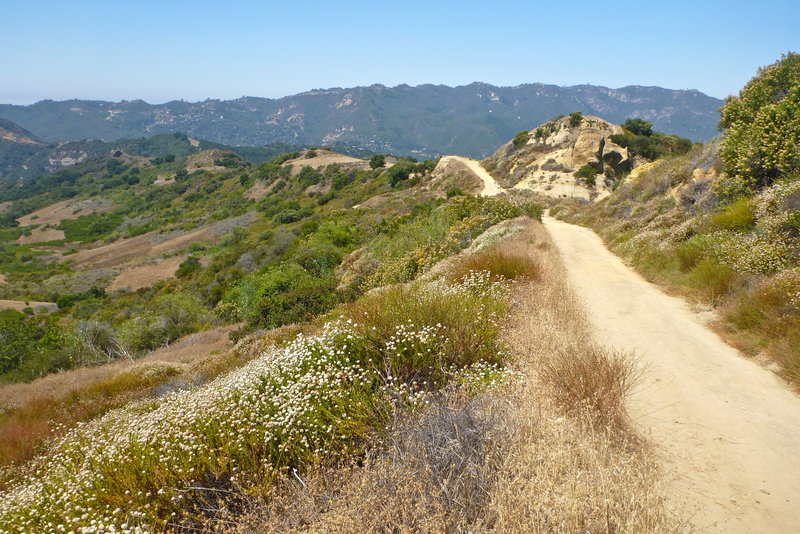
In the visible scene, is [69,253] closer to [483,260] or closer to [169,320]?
[169,320]

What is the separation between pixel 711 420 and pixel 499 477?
10.8ft

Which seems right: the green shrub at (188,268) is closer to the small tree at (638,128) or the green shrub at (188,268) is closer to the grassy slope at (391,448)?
the grassy slope at (391,448)

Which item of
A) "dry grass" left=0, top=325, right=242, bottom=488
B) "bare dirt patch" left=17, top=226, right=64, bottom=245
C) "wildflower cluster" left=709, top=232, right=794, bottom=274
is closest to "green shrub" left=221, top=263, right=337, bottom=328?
"dry grass" left=0, top=325, right=242, bottom=488

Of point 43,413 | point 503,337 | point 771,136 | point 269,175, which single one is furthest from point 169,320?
point 269,175

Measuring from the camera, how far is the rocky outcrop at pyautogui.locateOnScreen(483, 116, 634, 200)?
112 ft

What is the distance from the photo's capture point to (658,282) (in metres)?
10.2

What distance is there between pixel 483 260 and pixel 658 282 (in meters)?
4.61

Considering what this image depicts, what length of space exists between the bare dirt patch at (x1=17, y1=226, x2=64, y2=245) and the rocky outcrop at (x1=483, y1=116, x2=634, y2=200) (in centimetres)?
10950

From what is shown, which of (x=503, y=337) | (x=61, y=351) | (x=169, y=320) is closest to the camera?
(x=503, y=337)

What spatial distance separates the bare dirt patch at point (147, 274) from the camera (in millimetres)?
47531

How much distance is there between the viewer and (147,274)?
168 feet

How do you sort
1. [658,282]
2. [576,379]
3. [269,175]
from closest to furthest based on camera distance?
[576,379]
[658,282]
[269,175]

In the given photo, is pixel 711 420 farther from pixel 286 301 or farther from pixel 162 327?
pixel 162 327

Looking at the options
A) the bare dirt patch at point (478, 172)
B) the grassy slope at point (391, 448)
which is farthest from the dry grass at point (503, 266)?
the bare dirt patch at point (478, 172)
